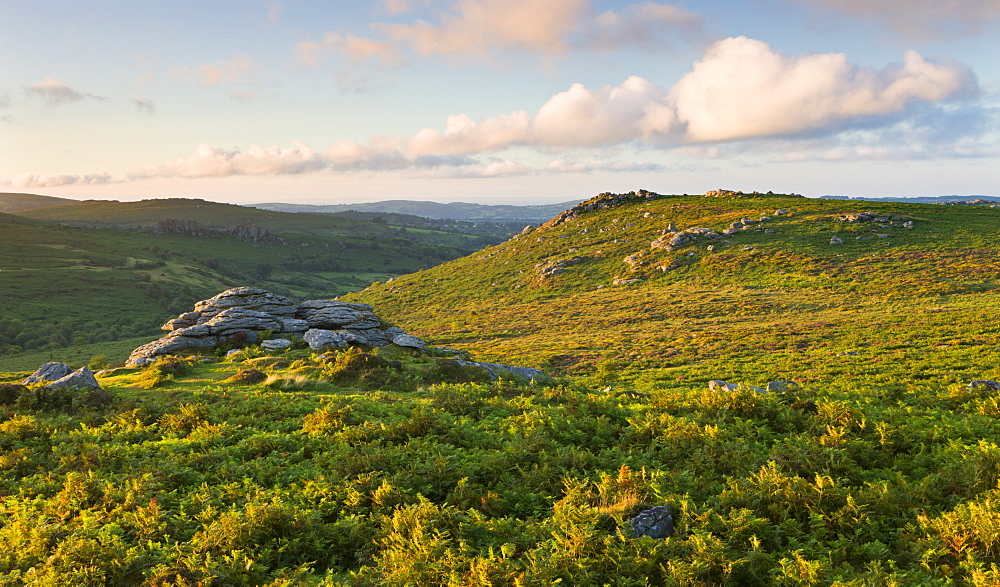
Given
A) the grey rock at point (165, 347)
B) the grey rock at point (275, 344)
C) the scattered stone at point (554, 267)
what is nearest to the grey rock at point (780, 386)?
the grey rock at point (275, 344)

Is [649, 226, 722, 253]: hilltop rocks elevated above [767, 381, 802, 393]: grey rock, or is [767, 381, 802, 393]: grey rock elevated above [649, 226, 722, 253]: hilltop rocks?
[649, 226, 722, 253]: hilltop rocks

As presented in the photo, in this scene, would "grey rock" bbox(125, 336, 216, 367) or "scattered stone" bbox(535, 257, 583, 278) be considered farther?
"scattered stone" bbox(535, 257, 583, 278)

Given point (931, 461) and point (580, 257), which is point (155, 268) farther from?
point (931, 461)

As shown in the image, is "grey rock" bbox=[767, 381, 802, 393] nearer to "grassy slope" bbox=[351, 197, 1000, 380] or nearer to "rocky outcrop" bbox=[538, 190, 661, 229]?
"grassy slope" bbox=[351, 197, 1000, 380]

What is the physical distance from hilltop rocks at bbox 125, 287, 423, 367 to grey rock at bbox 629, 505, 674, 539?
20351 mm

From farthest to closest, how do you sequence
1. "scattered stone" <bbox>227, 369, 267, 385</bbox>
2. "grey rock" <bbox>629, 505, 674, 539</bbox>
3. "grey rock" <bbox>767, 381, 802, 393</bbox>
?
1. "scattered stone" <bbox>227, 369, 267, 385</bbox>
2. "grey rock" <bbox>767, 381, 802, 393</bbox>
3. "grey rock" <bbox>629, 505, 674, 539</bbox>

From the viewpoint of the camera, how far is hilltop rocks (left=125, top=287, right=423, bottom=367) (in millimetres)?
25031

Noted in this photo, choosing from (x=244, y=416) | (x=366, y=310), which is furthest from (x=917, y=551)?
(x=366, y=310)

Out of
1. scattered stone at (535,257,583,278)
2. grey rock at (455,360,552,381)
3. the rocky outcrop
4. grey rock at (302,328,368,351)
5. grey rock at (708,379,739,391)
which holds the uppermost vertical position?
the rocky outcrop

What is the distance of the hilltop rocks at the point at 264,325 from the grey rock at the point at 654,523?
20.4 m

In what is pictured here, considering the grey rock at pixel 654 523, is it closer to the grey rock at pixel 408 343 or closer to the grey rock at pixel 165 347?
the grey rock at pixel 408 343

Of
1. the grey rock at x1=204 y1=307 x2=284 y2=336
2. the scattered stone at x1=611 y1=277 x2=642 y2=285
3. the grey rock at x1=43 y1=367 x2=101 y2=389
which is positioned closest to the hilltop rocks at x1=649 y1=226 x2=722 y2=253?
the scattered stone at x1=611 y1=277 x2=642 y2=285

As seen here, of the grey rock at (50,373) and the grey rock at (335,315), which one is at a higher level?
the grey rock at (335,315)

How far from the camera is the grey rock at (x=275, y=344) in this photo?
2453 centimetres
